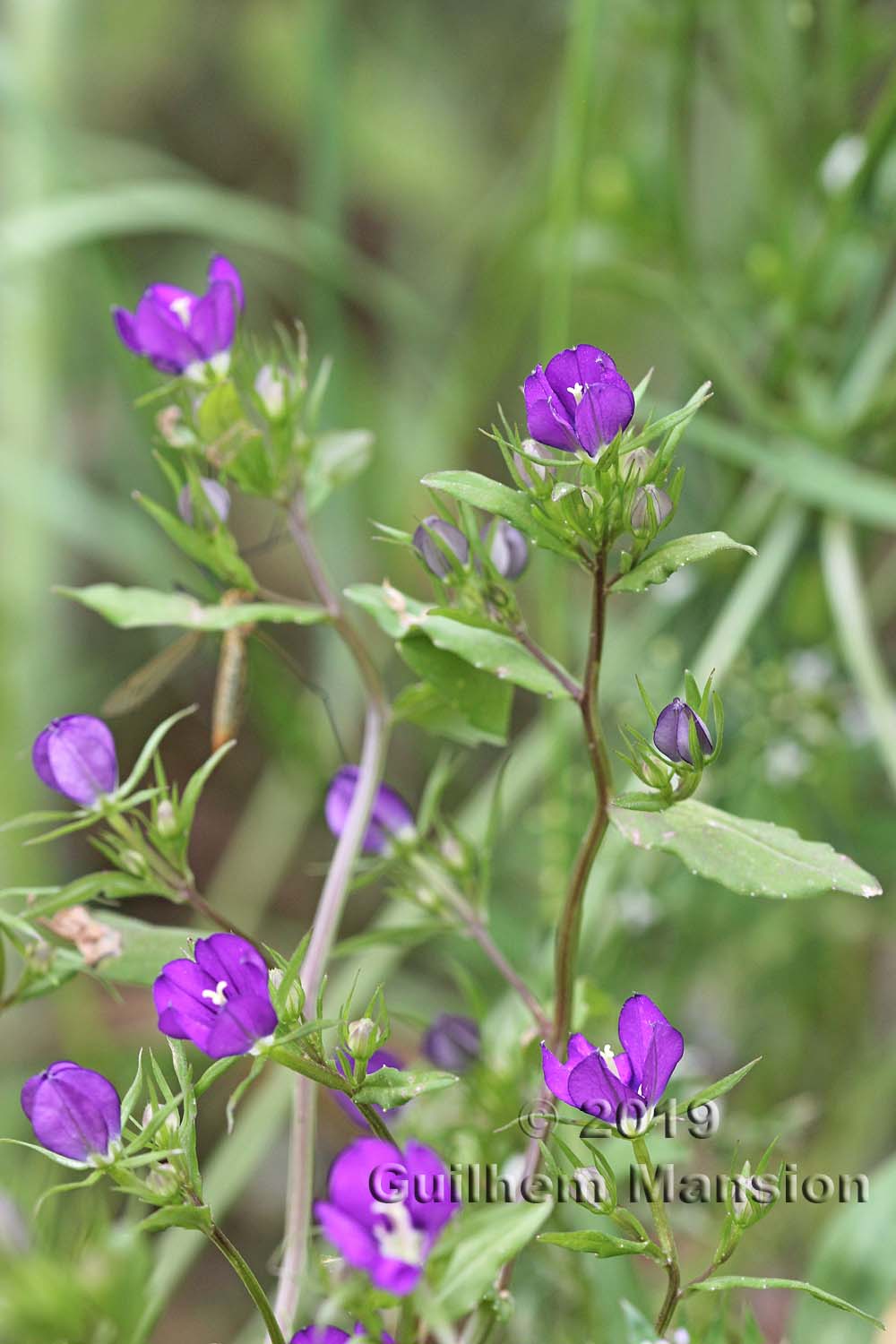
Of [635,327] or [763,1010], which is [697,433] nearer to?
[763,1010]

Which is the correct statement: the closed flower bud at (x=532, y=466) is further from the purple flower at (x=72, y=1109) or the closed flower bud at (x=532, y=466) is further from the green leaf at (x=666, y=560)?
the purple flower at (x=72, y=1109)

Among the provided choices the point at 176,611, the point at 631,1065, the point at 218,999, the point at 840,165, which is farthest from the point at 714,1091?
the point at 840,165

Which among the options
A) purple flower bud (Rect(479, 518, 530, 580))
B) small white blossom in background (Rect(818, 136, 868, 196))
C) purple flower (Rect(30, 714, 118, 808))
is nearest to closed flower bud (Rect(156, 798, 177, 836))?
purple flower (Rect(30, 714, 118, 808))

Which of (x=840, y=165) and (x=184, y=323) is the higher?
(x=840, y=165)

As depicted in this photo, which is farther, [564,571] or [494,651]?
[564,571]

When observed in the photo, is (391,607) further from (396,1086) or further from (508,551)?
(396,1086)

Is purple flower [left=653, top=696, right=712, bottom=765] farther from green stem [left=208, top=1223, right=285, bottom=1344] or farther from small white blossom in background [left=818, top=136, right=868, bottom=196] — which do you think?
small white blossom in background [left=818, top=136, right=868, bottom=196]
